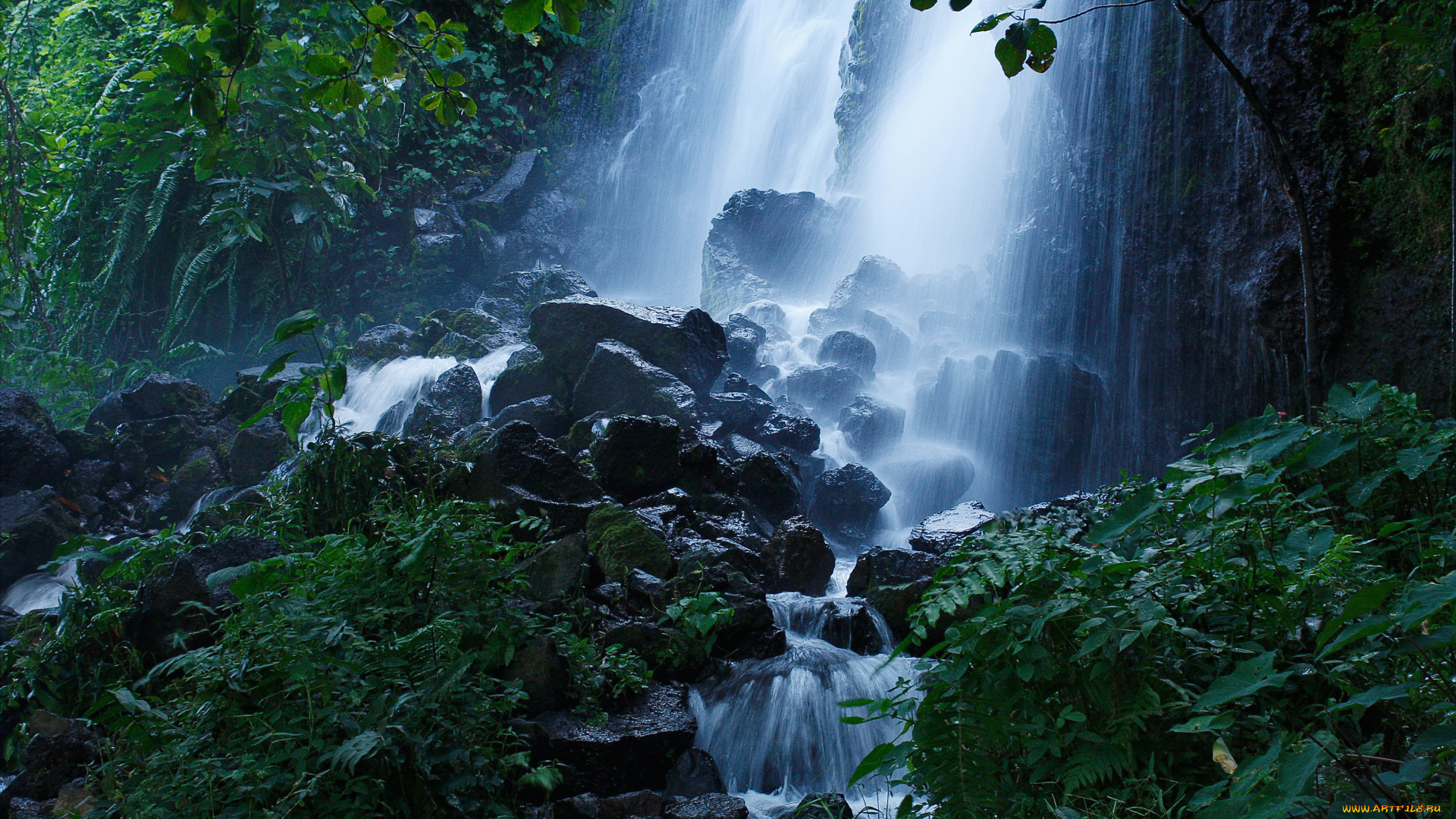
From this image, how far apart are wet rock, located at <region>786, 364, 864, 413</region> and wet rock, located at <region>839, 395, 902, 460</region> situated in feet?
1.45

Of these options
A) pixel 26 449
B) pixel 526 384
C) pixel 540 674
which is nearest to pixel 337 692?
pixel 540 674

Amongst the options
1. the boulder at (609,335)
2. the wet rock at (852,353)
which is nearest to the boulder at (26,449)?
the boulder at (609,335)

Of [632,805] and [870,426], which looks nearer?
[632,805]

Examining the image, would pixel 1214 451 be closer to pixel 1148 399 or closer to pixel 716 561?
pixel 716 561

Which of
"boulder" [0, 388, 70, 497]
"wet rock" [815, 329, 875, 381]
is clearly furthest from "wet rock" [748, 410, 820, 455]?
"boulder" [0, 388, 70, 497]

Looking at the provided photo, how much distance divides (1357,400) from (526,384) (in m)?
8.03

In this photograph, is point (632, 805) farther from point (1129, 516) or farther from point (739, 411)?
point (739, 411)

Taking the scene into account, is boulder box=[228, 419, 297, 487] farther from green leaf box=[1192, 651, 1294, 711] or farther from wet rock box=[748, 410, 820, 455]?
green leaf box=[1192, 651, 1294, 711]

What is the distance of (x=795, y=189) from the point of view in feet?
65.6

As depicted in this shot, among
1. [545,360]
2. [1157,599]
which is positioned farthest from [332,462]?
[545,360]

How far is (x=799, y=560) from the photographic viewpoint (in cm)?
539

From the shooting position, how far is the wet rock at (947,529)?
20.8 feet

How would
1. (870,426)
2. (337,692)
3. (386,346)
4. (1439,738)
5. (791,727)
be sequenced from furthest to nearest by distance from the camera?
(870,426)
(386,346)
(791,727)
(337,692)
(1439,738)

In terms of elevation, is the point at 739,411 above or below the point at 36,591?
above
